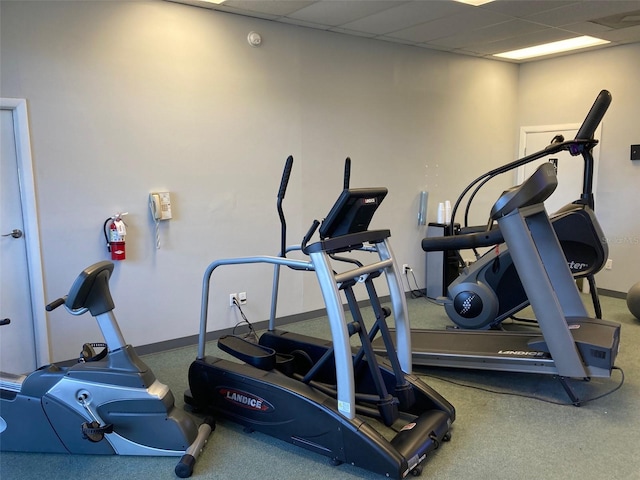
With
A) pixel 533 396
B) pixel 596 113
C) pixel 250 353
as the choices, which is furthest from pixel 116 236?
pixel 596 113

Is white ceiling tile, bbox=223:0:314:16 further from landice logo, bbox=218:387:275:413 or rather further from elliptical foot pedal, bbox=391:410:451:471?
elliptical foot pedal, bbox=391:410:451:471

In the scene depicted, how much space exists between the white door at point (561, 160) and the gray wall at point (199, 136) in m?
0.36

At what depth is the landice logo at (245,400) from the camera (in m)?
2.68

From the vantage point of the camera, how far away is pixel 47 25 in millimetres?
3338

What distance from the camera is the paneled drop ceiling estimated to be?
12.9 ft

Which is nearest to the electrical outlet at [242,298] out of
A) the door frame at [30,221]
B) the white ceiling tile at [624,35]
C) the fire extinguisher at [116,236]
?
the fire extinguisher at [116,236]

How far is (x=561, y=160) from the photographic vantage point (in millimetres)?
6031

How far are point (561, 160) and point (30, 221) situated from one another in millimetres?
5599

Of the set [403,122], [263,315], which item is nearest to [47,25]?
[263,315]

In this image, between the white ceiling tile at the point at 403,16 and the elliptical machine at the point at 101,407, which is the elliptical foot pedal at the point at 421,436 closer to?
the elliptical machine at the point at 101,407

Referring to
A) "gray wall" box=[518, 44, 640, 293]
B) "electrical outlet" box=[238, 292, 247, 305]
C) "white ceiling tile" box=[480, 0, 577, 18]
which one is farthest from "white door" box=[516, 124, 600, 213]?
"electrical outlet" box=[238, 292, 247, 305]

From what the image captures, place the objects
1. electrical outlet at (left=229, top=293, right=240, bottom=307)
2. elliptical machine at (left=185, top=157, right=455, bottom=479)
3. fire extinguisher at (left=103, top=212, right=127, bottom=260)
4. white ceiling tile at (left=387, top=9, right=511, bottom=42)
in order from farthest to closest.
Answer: electrical outlet at (left=229, top=293, right=240, bottom=307), white ceiling tile at (left=387, top=9, right=511, bottom=42), fire extinguisher at (left=103, top=212, right=127, bottom=260), elliptical machine at (left=185, top=157, right=455, bottom=479)

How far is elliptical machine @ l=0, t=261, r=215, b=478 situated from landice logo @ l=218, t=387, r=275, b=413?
292 millimetres

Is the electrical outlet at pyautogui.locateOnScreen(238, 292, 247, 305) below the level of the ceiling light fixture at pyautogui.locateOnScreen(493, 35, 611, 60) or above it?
below
